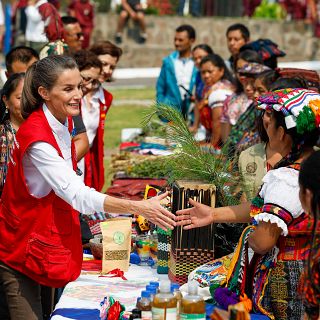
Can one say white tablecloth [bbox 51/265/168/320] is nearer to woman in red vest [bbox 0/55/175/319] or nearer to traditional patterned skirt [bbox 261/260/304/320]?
woman in red vest [bbox 0/55/175/319]

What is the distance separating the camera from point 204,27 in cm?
2108

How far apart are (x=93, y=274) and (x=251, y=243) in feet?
4.23

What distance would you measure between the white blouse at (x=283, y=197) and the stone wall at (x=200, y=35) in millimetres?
16953

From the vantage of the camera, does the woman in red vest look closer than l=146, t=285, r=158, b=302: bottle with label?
No

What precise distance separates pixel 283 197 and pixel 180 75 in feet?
23.9

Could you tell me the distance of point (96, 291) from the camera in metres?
4.84

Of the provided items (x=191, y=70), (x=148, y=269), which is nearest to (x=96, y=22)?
(x=191, y=70)

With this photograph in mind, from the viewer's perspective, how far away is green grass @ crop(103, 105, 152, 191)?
41.5ft

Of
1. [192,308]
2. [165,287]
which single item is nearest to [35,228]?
[165,287]

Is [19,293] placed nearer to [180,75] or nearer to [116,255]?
[116,255]

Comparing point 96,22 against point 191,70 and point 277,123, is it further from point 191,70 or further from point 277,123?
point 277,123

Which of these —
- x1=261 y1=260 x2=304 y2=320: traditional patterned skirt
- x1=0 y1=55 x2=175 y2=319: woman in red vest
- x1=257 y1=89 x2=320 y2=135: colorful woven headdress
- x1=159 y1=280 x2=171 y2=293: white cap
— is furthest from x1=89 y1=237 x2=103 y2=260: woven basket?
x1=159 y1=280 x2=171 y2=293: white cap

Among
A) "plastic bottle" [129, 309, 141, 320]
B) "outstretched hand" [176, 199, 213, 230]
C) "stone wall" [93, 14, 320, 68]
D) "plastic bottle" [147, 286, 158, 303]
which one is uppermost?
"outstretched hand" [176, 199, 213, 230]

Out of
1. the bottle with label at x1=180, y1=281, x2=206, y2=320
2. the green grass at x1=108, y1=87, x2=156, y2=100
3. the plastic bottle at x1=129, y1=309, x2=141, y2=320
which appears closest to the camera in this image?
the bottle with label at x1=180, y1=281, x2=206, y2=320
